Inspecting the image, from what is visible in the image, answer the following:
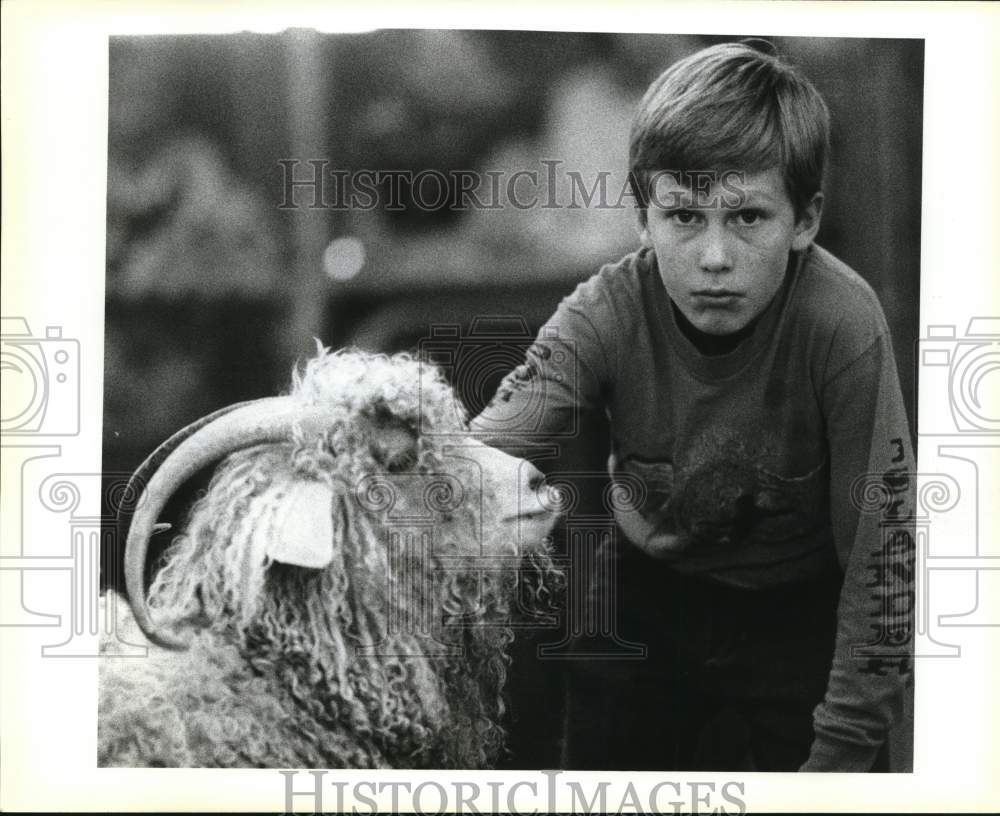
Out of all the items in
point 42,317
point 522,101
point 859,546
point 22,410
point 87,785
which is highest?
point 522,101

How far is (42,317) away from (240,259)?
1.70ft

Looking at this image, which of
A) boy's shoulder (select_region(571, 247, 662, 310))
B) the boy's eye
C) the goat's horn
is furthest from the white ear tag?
the boy's eye

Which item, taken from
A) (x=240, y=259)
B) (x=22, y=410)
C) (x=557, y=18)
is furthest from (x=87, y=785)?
(x=557, y=18)

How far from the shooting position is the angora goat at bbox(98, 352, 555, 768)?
2.45 m

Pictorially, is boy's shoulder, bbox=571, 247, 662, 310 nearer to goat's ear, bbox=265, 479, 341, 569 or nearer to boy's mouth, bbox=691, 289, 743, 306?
boy's mouth, bbox=691, 289, 743, 306

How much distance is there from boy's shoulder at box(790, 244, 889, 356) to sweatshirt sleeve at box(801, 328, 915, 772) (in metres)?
0.05

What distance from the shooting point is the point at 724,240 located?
244 centimetres

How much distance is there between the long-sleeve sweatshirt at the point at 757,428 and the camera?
246 cm

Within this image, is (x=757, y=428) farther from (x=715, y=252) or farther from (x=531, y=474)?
(x=531, y=474)

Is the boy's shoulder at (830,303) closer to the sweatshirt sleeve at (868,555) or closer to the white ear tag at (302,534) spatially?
the sweatshirt sleeve at (868,555)

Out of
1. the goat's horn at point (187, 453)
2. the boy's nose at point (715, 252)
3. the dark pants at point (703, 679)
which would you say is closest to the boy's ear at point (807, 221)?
the boy's nose at point (715, 252)

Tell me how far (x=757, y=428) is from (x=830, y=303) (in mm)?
354

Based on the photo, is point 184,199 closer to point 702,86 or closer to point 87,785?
point 702,86

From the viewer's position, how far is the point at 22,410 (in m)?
2.52
